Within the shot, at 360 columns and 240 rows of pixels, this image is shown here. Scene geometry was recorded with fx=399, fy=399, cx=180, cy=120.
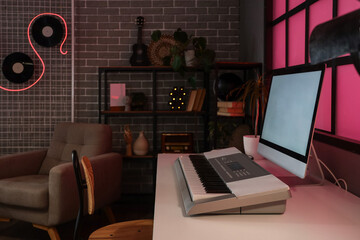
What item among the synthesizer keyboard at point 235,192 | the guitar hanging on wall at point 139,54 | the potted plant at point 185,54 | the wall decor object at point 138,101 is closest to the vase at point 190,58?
the potted plant at point 185,54

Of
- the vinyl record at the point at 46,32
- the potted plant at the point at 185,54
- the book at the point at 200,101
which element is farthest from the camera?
the vinyl record at the point at 46,32

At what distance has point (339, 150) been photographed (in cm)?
174

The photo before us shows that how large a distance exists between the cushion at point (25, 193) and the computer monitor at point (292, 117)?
1.72 meters

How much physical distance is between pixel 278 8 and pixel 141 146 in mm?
1816

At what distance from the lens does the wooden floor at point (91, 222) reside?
3.18 metres

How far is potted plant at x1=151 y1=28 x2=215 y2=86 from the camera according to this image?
3.69 metres

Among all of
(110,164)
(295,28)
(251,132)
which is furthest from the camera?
(110,164)

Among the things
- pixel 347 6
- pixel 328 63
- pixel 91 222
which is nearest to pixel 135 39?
pixel 91 222

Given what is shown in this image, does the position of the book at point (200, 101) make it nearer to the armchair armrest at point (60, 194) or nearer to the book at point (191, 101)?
the book at point (191, 101)

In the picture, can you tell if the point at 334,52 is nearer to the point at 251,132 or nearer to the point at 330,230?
the point at 330,230

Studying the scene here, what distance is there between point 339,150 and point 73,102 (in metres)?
2.98

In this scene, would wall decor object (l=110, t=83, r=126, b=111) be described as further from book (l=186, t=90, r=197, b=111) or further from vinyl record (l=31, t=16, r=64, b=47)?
vinyl record (l=31, t=16, r=64, b=47)

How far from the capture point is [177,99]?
13.3 ft

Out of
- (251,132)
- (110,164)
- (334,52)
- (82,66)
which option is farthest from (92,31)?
(334,52)
